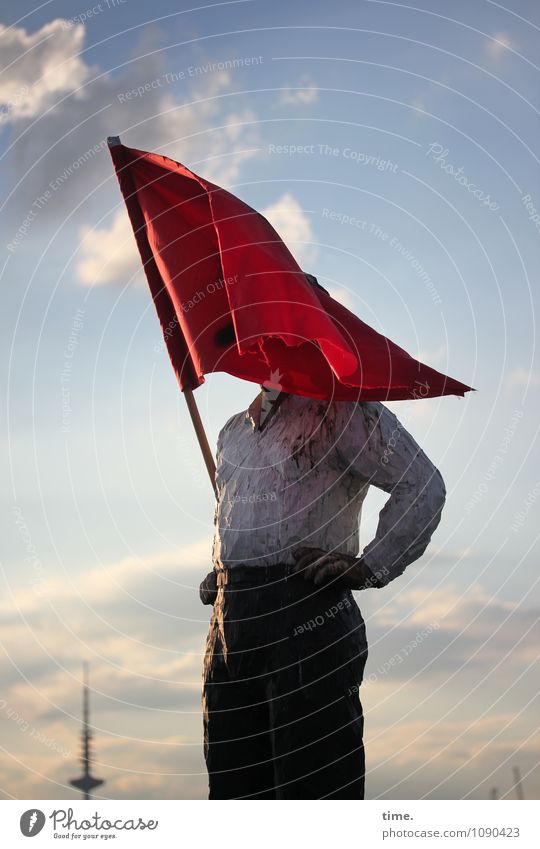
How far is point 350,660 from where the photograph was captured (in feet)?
17.4

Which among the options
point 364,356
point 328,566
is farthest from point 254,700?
point 364,356

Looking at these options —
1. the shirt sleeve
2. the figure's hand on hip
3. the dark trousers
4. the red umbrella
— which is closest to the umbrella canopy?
the red umbrella

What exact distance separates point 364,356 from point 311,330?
0.37 meters

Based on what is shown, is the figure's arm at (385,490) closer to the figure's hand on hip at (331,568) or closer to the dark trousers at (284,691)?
the figure's hand on hip at (331,568)

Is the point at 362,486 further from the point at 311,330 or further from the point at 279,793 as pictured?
the point at 279,793

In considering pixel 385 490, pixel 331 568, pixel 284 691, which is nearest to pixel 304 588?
pixel 331 568

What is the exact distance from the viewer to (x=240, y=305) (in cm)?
533

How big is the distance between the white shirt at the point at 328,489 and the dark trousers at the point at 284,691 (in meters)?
0.19

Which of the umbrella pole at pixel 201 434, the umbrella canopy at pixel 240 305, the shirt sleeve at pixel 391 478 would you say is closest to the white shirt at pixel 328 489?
the shirt sleeve at pixel 391 478

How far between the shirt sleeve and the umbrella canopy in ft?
0.52

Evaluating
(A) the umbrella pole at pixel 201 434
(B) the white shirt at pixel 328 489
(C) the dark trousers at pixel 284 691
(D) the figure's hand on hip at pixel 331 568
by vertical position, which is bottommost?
(C) the dark trousers at pixel 284 691

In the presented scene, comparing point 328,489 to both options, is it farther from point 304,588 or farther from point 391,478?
point 304,588

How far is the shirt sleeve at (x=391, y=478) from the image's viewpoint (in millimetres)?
5207

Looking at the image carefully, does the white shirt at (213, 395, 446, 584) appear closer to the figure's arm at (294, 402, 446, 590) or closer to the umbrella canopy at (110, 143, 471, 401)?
the figure's arm at (294, 402, 446, 590)
